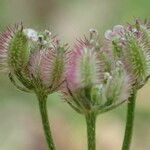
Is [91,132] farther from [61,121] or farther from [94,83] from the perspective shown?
[61,121]

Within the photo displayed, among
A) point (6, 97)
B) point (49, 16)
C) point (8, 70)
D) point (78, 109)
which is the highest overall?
point (49, 16)

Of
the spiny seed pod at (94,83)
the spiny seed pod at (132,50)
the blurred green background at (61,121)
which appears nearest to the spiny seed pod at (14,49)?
the spiny seed pod at (94,83)

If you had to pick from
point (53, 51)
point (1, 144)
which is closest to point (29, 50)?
point (53, 51)

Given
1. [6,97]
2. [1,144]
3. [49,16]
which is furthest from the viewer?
[49,16]

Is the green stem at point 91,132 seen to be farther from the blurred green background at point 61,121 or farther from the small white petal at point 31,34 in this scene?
the blurred green background at point 61,121

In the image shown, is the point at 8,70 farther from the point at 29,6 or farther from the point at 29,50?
the point at 29,6

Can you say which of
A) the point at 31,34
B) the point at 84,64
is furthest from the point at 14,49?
the point at 84,64

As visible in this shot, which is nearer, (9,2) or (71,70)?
(71,70)
